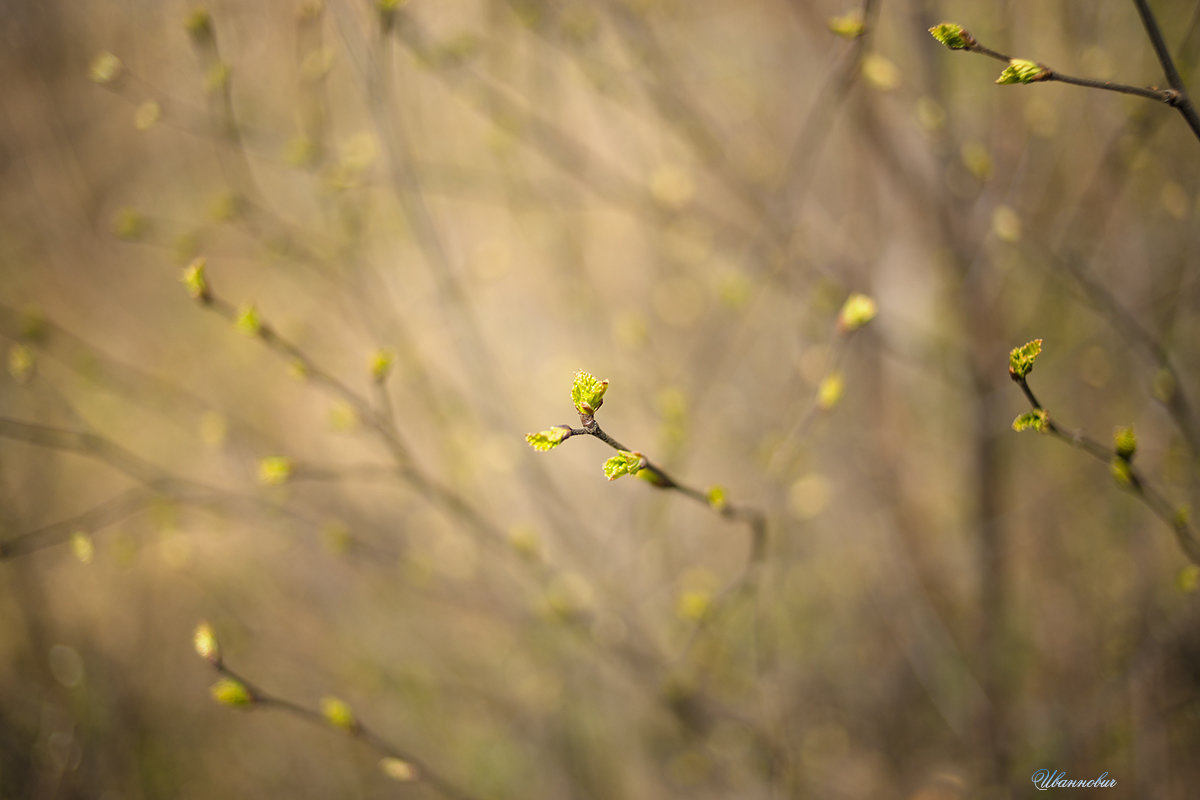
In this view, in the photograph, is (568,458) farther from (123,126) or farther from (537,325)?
(123,126)

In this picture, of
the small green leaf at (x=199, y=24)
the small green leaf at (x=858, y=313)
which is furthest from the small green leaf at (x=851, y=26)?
the small green leaf at (x=199, y=24)

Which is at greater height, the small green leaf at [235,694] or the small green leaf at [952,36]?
the small green leaf at [952,36]

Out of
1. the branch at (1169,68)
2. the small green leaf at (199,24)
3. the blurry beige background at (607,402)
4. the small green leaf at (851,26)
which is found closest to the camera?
the branch at (1169,68)

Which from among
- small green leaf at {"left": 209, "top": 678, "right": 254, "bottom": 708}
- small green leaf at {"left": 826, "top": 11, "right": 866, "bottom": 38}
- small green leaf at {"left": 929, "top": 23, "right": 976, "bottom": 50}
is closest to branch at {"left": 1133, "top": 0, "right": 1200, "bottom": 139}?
small green leaf at {"left": 929, "top": 23, "right": 976, "bottom": 50}

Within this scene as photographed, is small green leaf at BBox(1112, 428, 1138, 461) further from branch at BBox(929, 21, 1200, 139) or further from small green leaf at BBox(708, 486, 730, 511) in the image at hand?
small green leaf at BBox(708, 486, 730, 511)

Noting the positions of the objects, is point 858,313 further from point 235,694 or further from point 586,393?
point 235,694

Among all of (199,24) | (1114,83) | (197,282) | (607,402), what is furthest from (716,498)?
(607,402)

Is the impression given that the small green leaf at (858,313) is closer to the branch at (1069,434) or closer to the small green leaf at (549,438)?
the branch at (1069,434)
